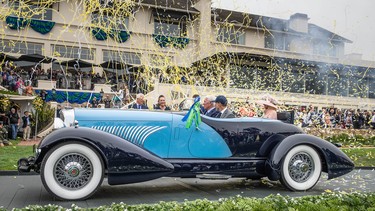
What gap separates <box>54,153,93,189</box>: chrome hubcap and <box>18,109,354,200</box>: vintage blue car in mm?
13

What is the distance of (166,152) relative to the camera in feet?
20.9

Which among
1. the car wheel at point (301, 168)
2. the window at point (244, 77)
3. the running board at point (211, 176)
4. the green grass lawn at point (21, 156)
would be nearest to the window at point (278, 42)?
the window at point (244, 77)

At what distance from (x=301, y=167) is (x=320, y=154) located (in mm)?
455

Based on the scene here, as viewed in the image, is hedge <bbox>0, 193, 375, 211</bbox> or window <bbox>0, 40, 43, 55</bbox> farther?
window <bbox>0, 40, 43, 55</bbox>

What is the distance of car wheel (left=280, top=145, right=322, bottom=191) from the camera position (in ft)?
22.7

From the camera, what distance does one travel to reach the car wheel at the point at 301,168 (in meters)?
6.92

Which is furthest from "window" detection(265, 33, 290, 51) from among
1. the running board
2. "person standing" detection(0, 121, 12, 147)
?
the running board

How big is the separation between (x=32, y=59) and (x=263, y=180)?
20157mm

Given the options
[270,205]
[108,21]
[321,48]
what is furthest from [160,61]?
[321,48]

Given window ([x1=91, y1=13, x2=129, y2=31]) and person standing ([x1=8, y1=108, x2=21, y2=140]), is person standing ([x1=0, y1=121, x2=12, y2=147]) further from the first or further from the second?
window ([x1=91, y1=13, x2=129, y2=31])

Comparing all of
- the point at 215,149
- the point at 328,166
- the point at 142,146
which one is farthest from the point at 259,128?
the point at 142,146

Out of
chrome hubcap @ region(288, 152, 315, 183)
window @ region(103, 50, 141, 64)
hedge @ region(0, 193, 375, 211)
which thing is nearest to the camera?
hedge @ region(0, 193, 375, 211)

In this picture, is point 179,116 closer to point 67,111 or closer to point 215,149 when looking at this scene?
point 215,149

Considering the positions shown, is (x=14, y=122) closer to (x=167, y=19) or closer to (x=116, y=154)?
(x=116, y=154)
